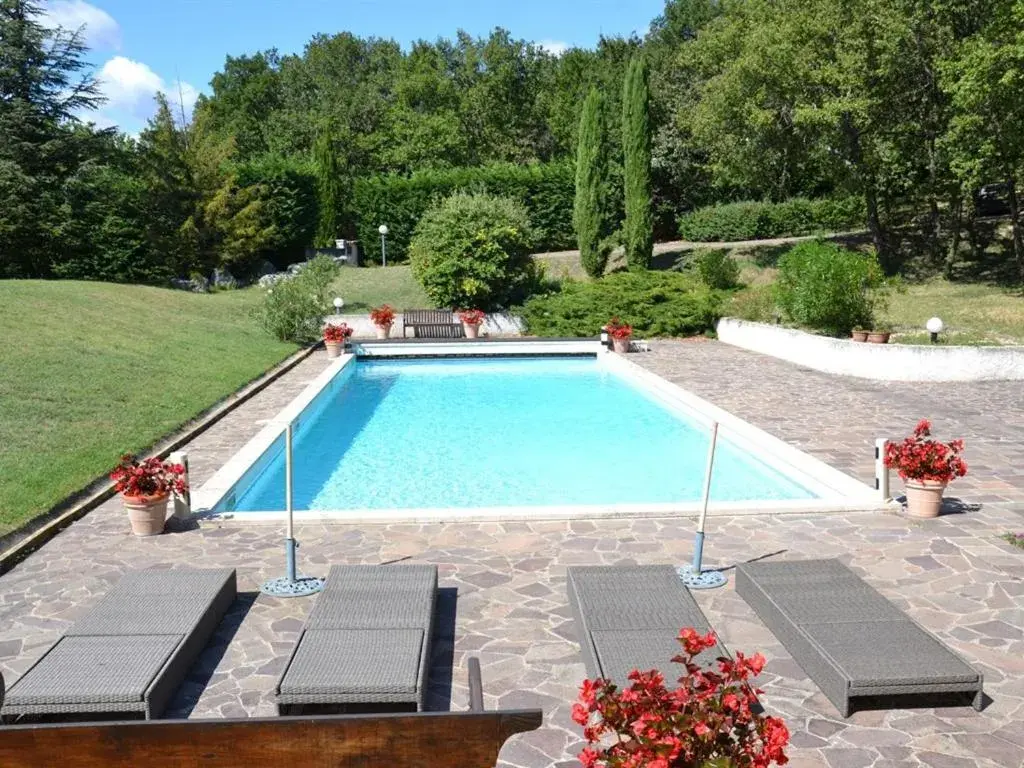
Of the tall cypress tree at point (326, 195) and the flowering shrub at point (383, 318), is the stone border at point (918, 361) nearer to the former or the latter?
the flowering shrub at point (383, 318)

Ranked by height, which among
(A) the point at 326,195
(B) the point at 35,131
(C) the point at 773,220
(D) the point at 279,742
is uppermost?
(B) the point at 35,131

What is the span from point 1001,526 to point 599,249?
21.3m

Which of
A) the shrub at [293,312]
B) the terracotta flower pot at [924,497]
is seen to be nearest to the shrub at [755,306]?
the shrub at [293,312]

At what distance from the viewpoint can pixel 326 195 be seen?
32.2 m

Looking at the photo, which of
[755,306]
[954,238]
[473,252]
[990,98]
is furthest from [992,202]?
[473,252]

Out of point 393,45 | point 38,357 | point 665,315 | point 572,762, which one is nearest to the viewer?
point 572,762

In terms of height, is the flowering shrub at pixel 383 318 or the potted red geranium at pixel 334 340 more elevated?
the flowering shrub at pixel 383 318

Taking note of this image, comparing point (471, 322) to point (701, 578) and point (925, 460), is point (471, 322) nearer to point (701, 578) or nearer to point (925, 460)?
point (925, 460)

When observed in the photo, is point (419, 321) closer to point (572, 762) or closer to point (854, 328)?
point (854, 328)

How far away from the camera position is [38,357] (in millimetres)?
14070

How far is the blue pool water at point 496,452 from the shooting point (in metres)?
9.95

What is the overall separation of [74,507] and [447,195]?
84.6ft

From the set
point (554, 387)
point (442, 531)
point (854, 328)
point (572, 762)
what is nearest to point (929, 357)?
point (854, 328)

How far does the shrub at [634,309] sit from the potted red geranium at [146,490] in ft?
52.2
